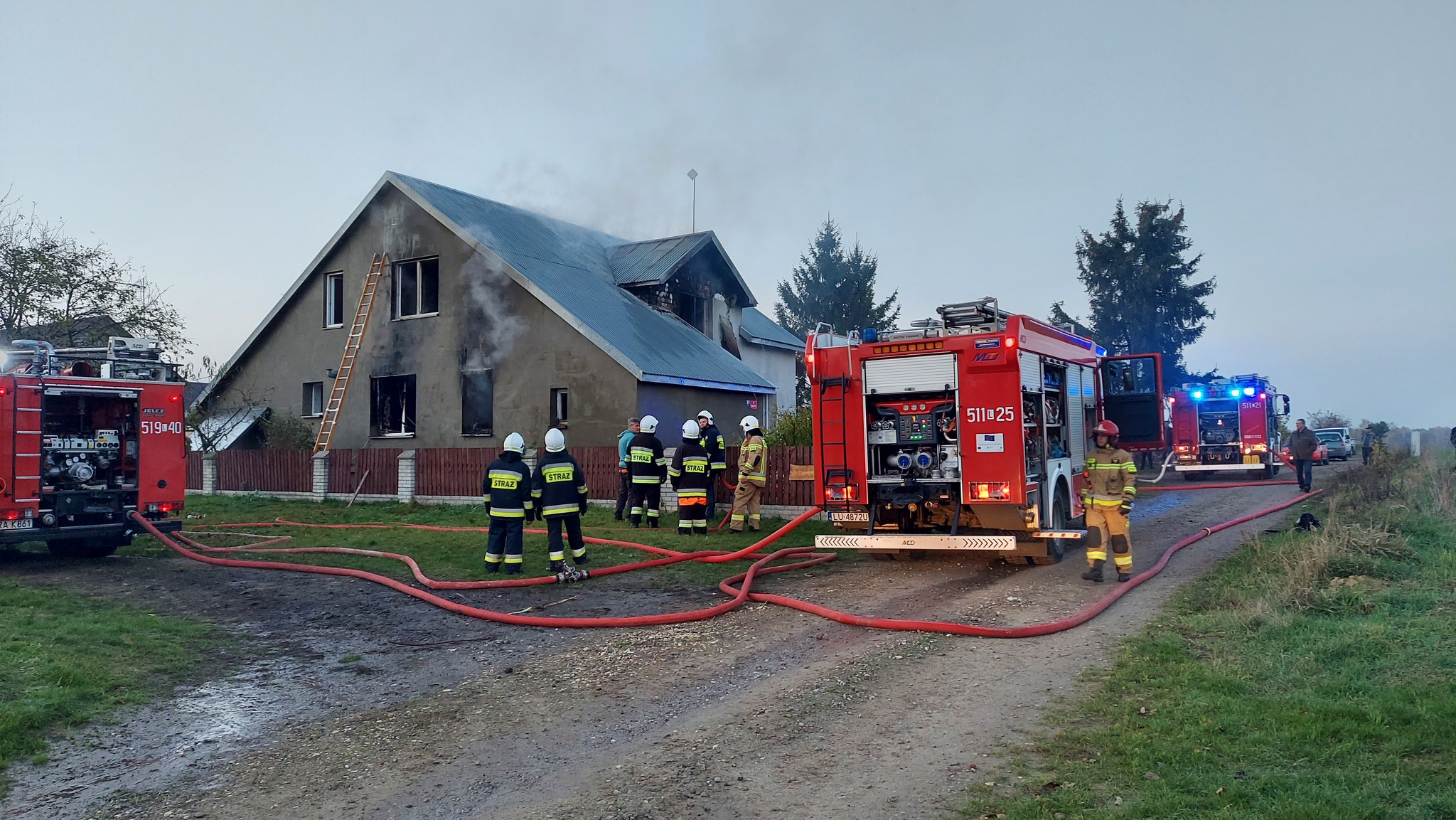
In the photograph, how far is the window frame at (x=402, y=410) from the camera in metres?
21.4

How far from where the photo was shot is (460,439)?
20484 millimetres

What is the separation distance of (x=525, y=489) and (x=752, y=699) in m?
5.20

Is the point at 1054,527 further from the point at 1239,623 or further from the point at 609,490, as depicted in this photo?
the point at 609,490

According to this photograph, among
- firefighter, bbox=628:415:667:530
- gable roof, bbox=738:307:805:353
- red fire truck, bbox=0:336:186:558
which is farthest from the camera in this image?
gable roof, bbox=738:307:805:353

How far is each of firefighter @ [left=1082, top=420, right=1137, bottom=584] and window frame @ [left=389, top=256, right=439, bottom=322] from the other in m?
16.1

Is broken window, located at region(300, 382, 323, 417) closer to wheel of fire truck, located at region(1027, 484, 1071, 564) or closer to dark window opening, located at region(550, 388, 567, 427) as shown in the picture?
dark window opening, located at region(550, 388, 567, 427)

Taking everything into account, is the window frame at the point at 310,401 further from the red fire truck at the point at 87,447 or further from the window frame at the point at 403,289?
the red fire truck at the point at 87,447

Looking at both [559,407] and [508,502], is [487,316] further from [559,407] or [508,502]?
[508,502]

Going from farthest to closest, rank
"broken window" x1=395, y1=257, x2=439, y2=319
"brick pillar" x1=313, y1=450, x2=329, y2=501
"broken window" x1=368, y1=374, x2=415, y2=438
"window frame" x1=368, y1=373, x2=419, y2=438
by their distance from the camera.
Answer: "broken window" x1=368, y1=374, x2=415, y2=438, "broken window" x1=395, y1=257, x2=439, y2=319, "window frame" x1=368, y1=373, x2=419, y2=438, "brick pillar" x1=313, y1=450, x2=329, y2=501

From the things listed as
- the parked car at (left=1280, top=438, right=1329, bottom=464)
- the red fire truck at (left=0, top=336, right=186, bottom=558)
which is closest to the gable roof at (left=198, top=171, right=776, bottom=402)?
the red fire truck at (left=0, top=336, right=186, bottom=558)

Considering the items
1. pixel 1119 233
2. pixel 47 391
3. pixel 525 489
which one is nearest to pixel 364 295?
pixel 47 391

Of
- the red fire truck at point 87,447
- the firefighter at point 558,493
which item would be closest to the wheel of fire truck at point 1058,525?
the firefighter at point 558,493

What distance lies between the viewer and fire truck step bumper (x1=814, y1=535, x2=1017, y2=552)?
9.34m

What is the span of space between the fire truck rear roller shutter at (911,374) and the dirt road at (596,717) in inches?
Answer: 88.5
